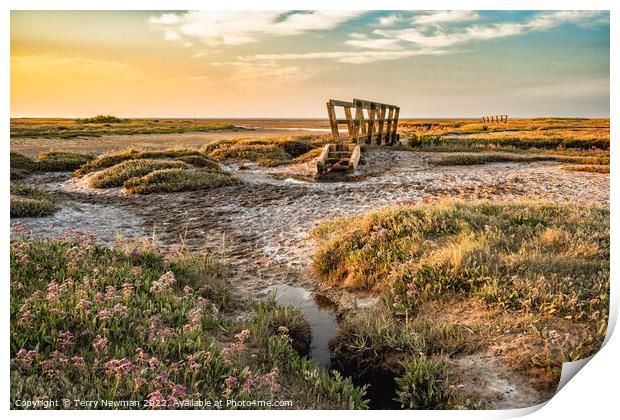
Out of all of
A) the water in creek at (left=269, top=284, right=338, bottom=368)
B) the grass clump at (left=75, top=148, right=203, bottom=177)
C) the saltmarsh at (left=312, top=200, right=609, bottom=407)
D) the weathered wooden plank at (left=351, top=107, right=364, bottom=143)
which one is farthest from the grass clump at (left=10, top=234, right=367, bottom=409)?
the weathered wooden plank at (left=351, top=107, right=364, bottom=143)

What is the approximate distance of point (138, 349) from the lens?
14.5 feet

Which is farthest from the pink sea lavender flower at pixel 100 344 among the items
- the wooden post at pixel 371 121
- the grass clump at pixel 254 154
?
the wooden post at pixel 371 121

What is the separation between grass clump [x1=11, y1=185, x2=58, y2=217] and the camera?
27.1ft

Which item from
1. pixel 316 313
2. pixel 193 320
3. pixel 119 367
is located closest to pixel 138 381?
pixel 119 367

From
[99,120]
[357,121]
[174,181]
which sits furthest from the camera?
[357,121]

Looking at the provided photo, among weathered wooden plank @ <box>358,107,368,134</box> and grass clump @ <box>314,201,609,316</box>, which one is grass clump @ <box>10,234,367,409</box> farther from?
weathered wooden plank @ <box>358,107,368,134</box>

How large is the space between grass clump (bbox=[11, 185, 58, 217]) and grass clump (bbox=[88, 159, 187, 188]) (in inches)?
135

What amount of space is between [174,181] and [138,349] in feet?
29.7

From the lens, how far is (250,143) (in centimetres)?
2584

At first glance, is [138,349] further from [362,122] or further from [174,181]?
[362,122]

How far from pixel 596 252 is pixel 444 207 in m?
2.52

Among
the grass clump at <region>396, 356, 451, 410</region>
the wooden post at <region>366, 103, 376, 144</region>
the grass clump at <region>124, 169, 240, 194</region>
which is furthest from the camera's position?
the wooden post at <region>366, 103, 376, 144</region>

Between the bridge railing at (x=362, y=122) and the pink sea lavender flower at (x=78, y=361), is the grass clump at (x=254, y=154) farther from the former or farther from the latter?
the pink sea lavender flower at (x=78, y=361)
